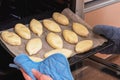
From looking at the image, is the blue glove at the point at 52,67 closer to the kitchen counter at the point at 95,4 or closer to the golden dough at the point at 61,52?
the golden dough at the point at 61,52

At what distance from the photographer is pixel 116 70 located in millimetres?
926

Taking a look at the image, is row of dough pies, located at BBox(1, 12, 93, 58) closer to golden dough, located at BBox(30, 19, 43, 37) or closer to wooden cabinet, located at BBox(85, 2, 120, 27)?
golden dough, located at BBox(30, 19, 43, 37)

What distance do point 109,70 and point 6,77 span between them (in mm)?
441

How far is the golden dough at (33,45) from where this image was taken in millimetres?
940

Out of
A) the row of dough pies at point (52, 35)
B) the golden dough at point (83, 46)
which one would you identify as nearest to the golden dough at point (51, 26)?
the row of dough pies at point (52, 35)

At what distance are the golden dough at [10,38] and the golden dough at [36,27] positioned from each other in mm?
97

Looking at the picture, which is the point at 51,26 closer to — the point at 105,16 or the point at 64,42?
the point at 64,42

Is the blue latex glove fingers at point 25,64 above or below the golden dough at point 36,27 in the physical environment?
above

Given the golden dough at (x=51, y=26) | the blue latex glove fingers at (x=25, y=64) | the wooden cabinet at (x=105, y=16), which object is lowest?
the wooden cabinet at (x=105, y=16)

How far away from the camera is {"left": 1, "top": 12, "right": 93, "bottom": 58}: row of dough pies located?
0.96m

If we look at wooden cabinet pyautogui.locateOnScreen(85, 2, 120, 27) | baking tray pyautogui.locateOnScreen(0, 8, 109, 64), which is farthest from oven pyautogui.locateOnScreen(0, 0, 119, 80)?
wooden cabinet pyautogui.locateOnScreen(85, 2, 120, 27)

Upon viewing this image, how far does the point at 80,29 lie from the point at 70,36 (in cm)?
8

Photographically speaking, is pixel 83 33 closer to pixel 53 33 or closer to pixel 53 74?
pixel 53 33

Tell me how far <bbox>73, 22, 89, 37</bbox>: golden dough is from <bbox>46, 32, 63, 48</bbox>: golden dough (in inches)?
3.7
